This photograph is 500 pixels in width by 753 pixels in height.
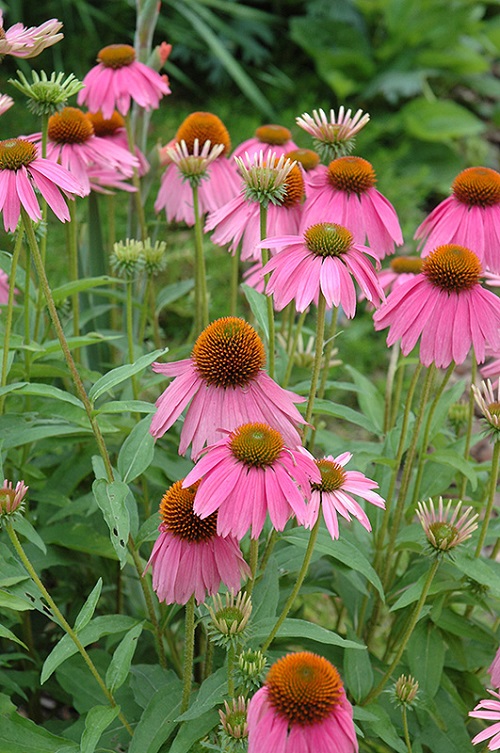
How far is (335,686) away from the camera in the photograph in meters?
0.68

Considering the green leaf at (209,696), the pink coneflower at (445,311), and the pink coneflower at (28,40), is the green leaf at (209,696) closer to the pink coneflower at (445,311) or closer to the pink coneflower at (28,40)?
the pink coneflower at (445,311)

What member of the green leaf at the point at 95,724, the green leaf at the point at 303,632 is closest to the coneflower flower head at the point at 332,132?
the green leaf at the point at 303,632

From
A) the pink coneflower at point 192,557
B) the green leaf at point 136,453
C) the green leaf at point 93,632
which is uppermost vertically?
the green leaf at point 136,453

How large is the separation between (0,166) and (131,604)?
2.58 feet

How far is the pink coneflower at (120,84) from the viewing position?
1372 mm

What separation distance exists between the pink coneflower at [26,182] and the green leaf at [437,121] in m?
2.82

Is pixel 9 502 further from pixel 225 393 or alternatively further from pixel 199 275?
pixel 199 275

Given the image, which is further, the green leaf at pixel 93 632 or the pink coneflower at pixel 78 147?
the pink coneflower at pixel 78 147

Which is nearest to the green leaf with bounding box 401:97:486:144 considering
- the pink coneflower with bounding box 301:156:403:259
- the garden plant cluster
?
the garden plant cluster

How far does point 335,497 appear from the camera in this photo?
84 centimetres

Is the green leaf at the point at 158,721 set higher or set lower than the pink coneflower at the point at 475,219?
lower

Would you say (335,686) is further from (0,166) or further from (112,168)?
(112,168)

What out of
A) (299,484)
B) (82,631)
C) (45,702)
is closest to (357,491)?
(299,484)

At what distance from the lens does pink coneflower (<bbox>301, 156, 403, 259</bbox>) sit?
1096 mm
